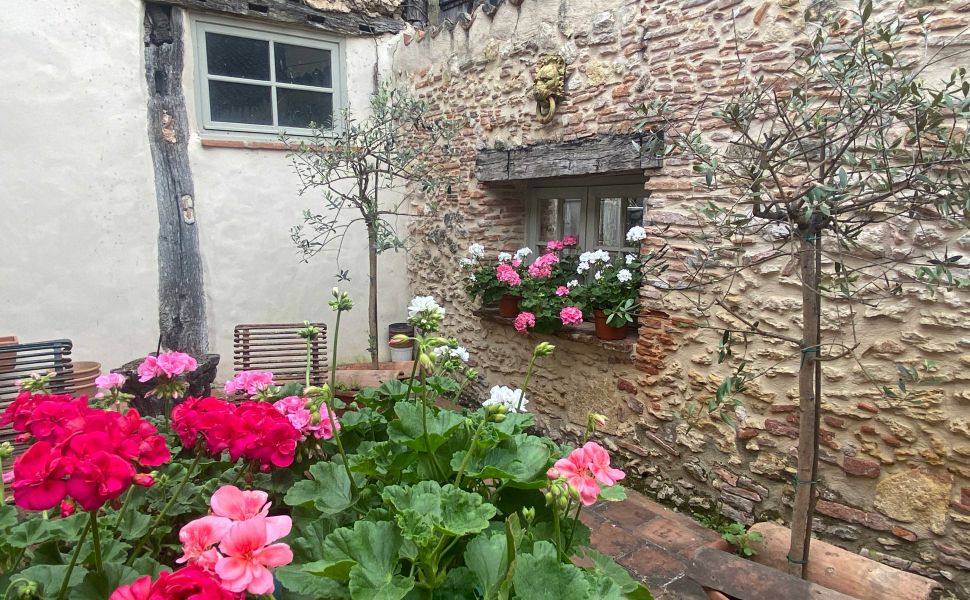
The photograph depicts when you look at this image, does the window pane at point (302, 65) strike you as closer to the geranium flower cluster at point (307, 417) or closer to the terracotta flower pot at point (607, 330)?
the terracotta flower pot at point (607, 330)

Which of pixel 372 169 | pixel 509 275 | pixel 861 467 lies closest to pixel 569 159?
pixel 509 275

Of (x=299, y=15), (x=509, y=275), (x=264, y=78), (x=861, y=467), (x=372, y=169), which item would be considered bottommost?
(x=861, y=467)

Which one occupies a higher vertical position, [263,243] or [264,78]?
[264,78]

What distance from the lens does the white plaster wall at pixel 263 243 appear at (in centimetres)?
447

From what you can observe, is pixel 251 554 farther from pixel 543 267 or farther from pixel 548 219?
pixel 548 219

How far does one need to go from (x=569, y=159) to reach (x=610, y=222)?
58 centimetres

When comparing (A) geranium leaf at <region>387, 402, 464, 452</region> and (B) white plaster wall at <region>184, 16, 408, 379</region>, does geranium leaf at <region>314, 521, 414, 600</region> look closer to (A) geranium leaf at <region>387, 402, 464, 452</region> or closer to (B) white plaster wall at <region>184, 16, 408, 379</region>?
(A) geranium leaf at <region>387, 402, 464, 452</region>

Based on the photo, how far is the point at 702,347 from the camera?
2.96 meters

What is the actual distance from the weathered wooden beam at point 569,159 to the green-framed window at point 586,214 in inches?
15.2

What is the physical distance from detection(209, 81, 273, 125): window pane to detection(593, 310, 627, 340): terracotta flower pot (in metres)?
3.18

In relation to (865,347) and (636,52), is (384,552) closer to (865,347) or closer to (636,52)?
(865,347)

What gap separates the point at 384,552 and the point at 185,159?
13.8ft

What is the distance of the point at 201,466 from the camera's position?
1468 mm

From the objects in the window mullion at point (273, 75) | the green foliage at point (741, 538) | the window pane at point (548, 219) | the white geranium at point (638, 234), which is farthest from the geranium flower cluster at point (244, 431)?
the window mullion at point (273, 75)
